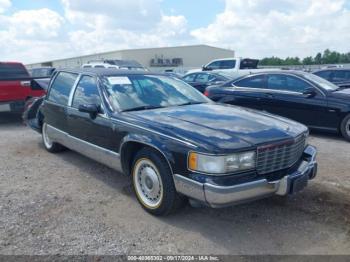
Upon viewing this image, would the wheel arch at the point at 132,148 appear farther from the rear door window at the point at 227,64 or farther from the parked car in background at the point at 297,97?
the rear door window at the point at 227,64

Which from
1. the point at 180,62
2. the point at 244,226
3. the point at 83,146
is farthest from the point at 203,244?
the point at 180,62

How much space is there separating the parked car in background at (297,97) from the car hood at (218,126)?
11.7 ft

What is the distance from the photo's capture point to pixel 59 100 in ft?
18.0

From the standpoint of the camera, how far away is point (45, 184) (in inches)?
187

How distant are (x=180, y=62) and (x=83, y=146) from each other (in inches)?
1907

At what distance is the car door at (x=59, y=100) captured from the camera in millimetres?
5250

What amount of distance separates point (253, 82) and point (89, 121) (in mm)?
5067

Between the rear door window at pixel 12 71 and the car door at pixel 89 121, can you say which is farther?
the rear door window at pixel 12 71

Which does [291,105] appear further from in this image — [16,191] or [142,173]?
[16,191]

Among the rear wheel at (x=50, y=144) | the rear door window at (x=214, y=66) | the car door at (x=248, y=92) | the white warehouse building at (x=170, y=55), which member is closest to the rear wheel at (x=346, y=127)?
the car door at (x=248, y=92)

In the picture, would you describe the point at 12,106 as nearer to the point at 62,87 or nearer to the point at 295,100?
the point at 62,87

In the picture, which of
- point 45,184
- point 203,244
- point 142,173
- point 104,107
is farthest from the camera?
point 45,184

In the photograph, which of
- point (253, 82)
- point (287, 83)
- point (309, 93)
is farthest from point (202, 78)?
point (309, 93)

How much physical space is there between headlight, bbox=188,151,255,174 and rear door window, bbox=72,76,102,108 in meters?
1.85
